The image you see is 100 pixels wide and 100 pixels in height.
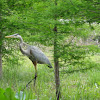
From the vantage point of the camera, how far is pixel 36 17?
13.1 feet

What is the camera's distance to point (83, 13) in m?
3.55

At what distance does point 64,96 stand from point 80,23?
200 cm

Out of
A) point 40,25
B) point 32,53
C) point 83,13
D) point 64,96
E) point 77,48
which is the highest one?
point 83,13

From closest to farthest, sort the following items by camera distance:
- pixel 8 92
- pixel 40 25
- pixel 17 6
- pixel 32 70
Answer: pixel 8 92 → pixel 40 25 → pixel 17 6 → pixel 32 70

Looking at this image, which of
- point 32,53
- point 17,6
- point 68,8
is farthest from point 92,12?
point 17,6

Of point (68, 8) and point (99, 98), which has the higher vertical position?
point (68, 8)

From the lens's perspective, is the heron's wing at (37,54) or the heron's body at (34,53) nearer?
the heron's body at (34,53)

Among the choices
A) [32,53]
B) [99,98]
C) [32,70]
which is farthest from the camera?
[32,70]

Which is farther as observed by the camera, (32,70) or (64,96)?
(32,70)

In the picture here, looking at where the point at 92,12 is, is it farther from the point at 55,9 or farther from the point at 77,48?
the point at 77,48

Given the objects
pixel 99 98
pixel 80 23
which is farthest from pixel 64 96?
pixel 80 23

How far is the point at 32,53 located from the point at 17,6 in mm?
1582

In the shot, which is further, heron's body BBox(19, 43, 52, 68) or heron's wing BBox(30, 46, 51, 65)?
heron's wing BBox(30, 46, 51, 65)

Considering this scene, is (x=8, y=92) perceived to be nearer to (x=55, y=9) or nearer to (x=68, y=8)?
(x=68, y=8)
